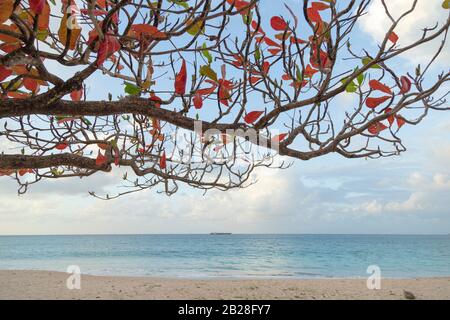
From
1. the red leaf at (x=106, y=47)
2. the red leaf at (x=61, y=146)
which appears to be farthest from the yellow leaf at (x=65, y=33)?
the red leaf at (x=61, y=146)

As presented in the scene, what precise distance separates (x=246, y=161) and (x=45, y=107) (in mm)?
1320

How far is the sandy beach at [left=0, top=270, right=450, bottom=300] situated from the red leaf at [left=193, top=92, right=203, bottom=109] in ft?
22.1

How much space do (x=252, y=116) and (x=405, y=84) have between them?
0.56m

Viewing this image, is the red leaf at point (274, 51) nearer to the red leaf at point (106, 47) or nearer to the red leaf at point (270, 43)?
the red leaf at point (270, 43)

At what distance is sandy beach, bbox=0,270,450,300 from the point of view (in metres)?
7.99

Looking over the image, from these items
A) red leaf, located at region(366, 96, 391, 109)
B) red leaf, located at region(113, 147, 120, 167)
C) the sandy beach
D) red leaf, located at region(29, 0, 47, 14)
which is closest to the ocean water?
the sandy beach

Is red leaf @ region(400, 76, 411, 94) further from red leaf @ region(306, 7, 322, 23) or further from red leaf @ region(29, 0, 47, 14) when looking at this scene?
red leaf @ region(29, 0, 47, 14)

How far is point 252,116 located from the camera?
1431 mm

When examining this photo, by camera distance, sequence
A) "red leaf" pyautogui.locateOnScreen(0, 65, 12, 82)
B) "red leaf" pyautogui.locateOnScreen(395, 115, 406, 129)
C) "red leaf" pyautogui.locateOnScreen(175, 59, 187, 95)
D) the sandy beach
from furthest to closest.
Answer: the sandy beach, "red leaf" pyautogui.locateOnScreen(395, 115, 406, 129), "red leaf" pyautogui.locateOnScreen(175, 59, 187, 95), "red leaf" pyautogui.locateOnScreen(0, 65, 12, 82)

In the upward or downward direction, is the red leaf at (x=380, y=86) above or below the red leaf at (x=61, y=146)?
above

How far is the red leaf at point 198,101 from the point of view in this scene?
59.4 inches

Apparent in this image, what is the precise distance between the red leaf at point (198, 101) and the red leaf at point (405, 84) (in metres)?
0.72
